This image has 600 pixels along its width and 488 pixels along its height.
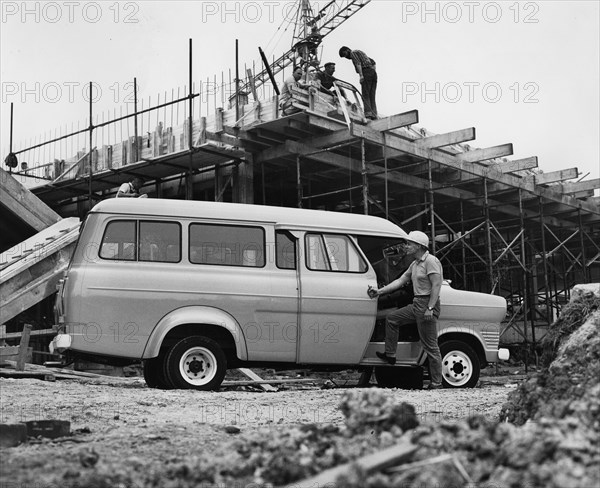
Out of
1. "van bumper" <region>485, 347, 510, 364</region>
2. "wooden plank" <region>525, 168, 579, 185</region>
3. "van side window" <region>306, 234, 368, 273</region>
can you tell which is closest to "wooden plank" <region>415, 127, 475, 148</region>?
"wooden plank" <region>525, 168, 579, 185</region>

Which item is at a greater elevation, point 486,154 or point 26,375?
point 486,154

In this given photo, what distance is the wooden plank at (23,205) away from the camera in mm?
18906

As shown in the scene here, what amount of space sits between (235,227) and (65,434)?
4370 millimetres

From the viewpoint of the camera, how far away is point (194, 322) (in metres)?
9.52

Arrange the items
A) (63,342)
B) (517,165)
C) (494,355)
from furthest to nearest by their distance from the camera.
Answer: (517,165) < (494,355) < (63,342)

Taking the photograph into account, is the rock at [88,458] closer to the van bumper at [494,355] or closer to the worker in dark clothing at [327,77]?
the van bumper at [494,355]

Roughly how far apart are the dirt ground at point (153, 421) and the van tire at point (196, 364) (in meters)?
0.42

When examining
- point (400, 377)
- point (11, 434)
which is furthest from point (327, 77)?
point (11, 434)

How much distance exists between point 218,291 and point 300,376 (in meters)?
6.08

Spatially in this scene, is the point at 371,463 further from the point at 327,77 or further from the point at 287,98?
the point at 327,77

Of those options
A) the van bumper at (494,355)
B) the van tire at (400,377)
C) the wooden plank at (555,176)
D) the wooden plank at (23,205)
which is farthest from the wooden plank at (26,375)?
the wooden plank at (555,176)

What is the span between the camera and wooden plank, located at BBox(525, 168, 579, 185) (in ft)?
72.6

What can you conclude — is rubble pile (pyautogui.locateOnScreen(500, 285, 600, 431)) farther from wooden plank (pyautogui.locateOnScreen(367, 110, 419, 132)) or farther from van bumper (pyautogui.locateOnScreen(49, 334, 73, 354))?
wooden plank (pyautogui.locateOnScreen(367, 110, 419, 132))

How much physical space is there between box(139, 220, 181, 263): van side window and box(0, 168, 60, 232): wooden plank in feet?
34.0
